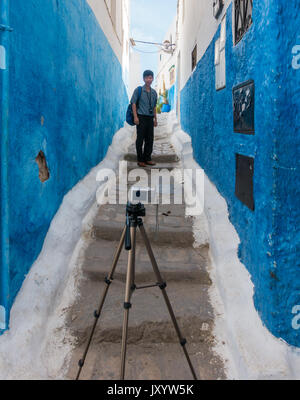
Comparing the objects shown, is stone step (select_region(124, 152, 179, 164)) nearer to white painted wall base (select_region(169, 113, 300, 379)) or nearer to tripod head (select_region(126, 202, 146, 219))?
white painted wall base (select_region(169, 113, 300, 379))

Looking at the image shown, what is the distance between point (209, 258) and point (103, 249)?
1007 mm

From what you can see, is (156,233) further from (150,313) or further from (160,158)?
(160,158)

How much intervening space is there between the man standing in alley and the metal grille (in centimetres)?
271

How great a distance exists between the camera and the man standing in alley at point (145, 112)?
5.39 metres

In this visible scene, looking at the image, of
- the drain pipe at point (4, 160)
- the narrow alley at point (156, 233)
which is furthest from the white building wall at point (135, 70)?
the drain pipe at point (4, 160)

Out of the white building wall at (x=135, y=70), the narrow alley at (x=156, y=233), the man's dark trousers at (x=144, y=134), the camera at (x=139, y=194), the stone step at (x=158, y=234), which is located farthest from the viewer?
the white building wall at (x=135, y=70)

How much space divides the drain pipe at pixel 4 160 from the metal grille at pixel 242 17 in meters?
1.69

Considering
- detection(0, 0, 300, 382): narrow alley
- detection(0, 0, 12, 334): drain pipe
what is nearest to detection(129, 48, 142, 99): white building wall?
detection(0, 0, 300, 382): narrow alley

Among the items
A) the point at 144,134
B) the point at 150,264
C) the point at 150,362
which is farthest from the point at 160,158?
the point at 150,362

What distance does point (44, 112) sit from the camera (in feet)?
9.21

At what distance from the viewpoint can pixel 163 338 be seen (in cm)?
238

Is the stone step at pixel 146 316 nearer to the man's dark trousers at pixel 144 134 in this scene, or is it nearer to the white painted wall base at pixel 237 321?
the white painted wall base at pixel 237 321

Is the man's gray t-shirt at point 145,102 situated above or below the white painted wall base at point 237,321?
above

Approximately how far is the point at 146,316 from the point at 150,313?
5 centimetres
